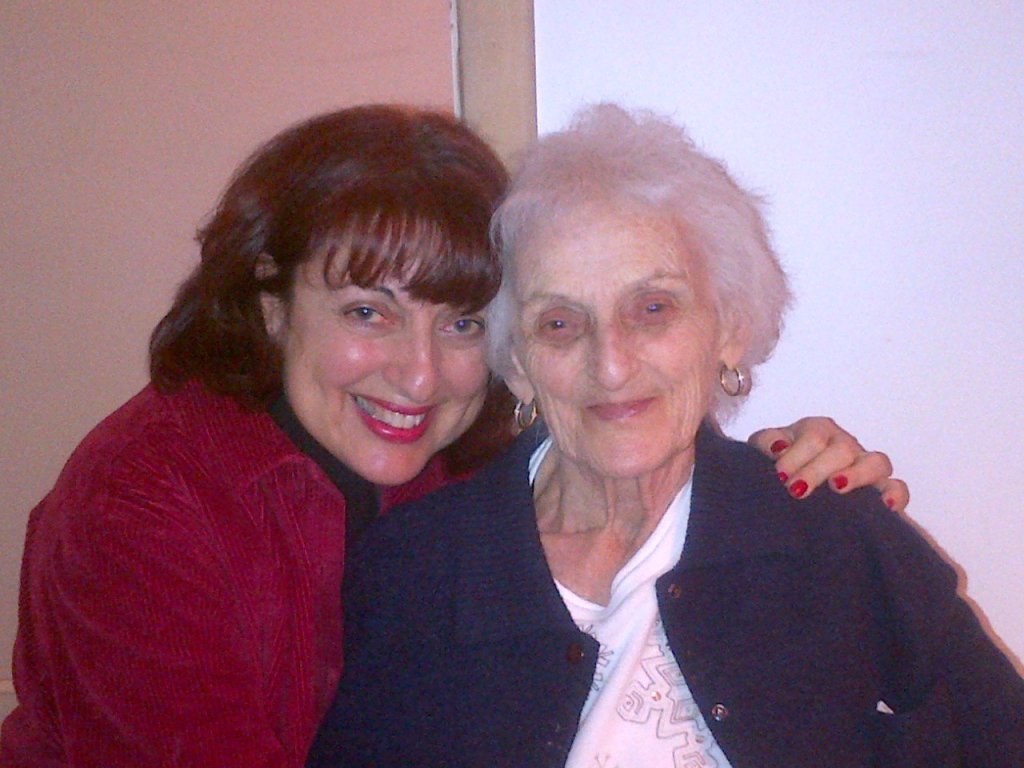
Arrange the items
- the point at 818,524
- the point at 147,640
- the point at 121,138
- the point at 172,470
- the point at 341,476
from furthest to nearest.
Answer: the point at 121,138
the point at 341,476
the point at 818,524
the point at 172,470
the point at 147,640

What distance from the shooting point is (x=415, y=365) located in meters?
1.38

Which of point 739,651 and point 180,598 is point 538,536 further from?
point 180,598

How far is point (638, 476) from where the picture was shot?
1314mm

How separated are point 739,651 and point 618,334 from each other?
17.4 inches

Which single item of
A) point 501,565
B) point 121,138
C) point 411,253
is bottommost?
point 501,565

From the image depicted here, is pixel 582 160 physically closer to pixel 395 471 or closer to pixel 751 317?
pixel 751 317

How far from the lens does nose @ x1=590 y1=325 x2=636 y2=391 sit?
1.23 m

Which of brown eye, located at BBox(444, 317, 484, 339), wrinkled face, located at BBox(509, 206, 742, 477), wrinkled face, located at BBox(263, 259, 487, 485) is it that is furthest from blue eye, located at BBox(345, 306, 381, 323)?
wrinkled face, located at BBox(509, 206, 742, 477)

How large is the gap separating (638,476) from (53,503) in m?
0.78


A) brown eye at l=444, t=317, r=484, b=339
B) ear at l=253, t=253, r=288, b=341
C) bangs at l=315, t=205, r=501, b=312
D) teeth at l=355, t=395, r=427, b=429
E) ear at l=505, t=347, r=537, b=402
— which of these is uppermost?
bangs at l=315, t=205, r=501, b=312

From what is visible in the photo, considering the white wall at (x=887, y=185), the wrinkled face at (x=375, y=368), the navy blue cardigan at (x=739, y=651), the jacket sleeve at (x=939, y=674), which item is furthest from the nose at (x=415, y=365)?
the jacket sleeve at (x=939, y=674)

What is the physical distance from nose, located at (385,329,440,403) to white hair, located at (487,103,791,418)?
11 centimetres

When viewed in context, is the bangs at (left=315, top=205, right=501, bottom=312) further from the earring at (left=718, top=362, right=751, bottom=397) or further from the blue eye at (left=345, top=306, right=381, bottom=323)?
the earring at (left=718, top=362, right=751, bottom=397)

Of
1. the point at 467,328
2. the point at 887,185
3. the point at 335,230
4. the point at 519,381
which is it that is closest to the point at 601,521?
the point at 519,381
